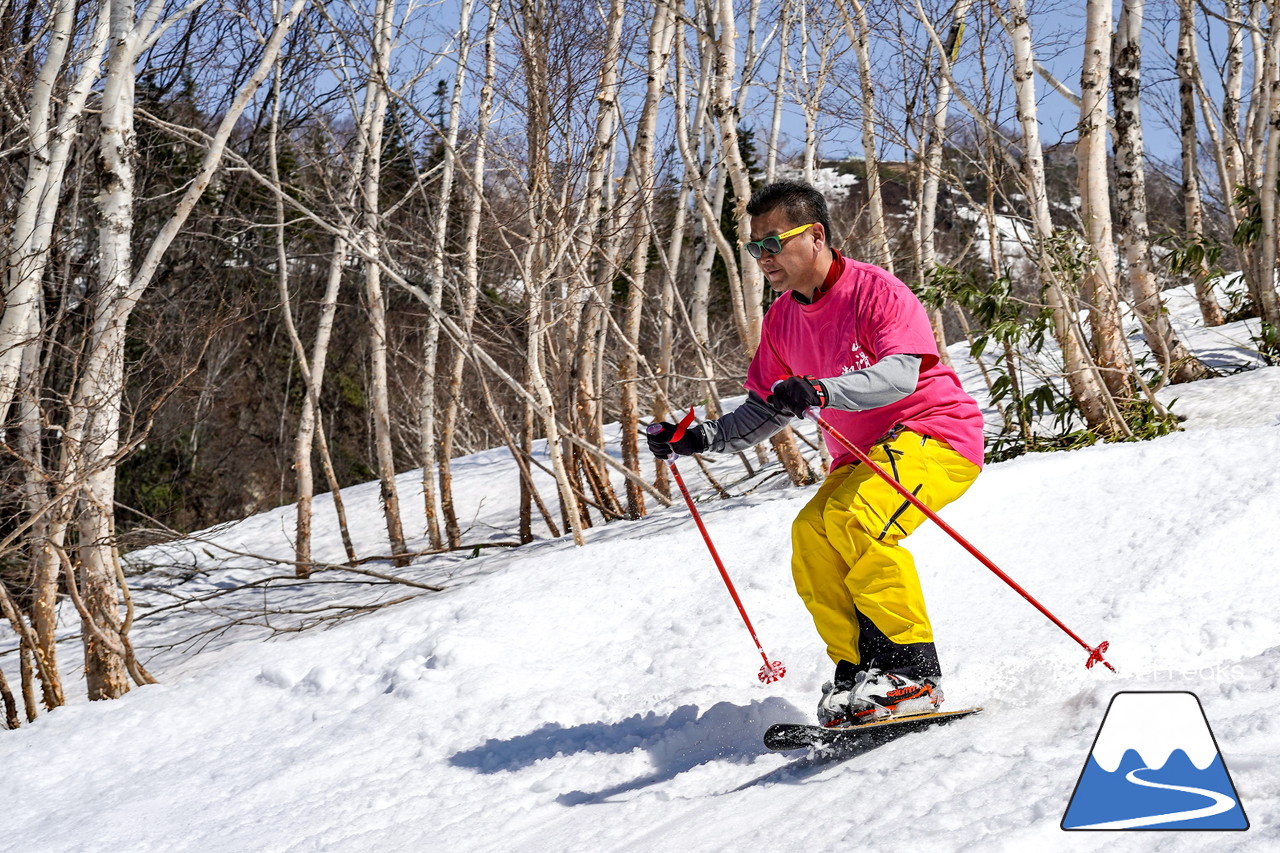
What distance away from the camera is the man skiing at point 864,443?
2.90 metres

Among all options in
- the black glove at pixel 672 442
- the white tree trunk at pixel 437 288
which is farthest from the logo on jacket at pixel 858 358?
the white tree trunk at pixel 437 288

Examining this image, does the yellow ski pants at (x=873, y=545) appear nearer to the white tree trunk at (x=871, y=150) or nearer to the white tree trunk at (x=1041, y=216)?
the white tree trunk at (x=1041, y=216)

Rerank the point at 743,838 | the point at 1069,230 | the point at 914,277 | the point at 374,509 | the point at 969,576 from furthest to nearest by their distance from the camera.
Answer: the point at 374,509 < the point at 914,277 < the point at 1069,230 < the point at 969,576 < the point at 743,838

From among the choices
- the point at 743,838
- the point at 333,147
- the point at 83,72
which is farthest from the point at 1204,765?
the point at 333,147

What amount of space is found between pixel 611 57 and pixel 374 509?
7.84 metres

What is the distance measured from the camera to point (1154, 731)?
96.0 inches

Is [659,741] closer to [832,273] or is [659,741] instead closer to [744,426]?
[744,426]

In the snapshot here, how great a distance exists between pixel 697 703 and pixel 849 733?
3.08ft

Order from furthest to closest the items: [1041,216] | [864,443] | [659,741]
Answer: [1041,216] < [659,741] < [864,443]

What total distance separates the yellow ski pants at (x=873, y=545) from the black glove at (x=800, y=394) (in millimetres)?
400

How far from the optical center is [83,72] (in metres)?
5.52

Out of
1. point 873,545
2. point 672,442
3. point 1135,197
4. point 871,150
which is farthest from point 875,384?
point 871,150

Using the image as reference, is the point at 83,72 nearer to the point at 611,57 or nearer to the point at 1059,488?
the point at 611,57

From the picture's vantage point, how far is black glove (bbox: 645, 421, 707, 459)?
10.9 feet
